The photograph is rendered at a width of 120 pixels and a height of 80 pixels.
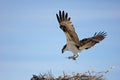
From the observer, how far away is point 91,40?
1748 cm

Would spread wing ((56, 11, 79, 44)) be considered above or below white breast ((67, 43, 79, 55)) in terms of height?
above

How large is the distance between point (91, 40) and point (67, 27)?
1.05 meters

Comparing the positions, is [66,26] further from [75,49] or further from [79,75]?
[79,75]

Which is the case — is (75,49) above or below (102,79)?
above

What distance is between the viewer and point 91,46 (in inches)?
672

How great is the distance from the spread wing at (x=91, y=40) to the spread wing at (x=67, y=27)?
0.26 meters

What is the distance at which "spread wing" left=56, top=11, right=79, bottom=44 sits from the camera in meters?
17.0

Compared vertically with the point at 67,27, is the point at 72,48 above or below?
below

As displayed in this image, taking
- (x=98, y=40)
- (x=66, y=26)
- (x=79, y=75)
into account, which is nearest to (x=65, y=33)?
(x=66, y=26)

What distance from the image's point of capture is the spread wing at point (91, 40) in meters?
16.9

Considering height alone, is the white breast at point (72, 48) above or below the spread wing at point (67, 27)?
below

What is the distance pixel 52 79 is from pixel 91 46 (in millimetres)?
3226

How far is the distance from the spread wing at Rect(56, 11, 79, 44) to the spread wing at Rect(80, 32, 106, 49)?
0.26m

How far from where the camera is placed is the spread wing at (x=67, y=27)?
17.0m
